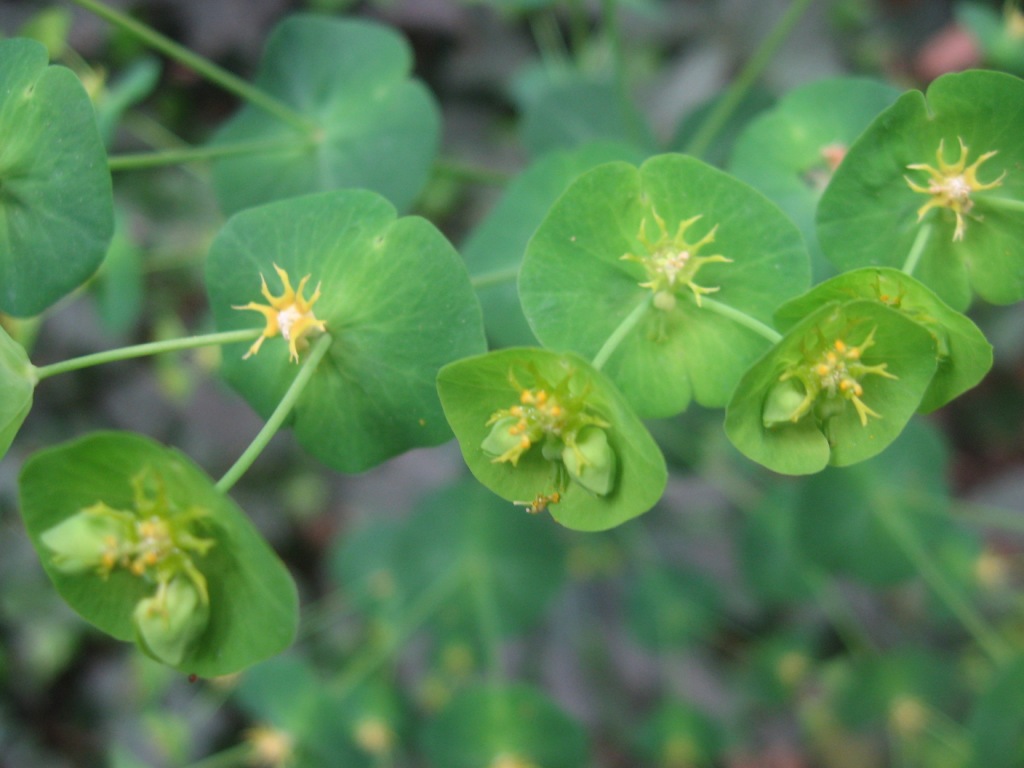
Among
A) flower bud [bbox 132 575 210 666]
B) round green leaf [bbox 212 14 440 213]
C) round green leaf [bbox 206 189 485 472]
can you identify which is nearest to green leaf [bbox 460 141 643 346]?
round green leaf [bbox 212 14 440 213]

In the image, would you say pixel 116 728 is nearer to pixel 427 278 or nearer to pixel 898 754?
pixel 427 278

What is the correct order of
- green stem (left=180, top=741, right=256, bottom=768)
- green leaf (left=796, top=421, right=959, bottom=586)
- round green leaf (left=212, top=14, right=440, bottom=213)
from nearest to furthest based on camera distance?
1. round green leaf (left=212, top=14, right=440, bottom=213)
2. green leaf (left=796, top=421, right=959, bottom=586)
3. green stem (left=180, top=741, right=256, bottom=768)

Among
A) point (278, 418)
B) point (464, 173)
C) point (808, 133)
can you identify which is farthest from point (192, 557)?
point (808, 133)

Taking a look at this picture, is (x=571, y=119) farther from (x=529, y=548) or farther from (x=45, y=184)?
(x=45, y=184)

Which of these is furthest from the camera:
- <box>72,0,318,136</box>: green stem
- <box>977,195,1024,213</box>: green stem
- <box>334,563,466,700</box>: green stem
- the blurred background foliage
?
<box>334,563,466,700</box>: green stem

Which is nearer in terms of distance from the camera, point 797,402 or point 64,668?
point 797,402

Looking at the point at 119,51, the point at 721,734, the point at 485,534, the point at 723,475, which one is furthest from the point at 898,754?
the point at 119,51

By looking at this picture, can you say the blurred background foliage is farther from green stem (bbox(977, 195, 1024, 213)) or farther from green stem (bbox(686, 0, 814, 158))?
green stem (bbox(977, 195, 1024, 213))
